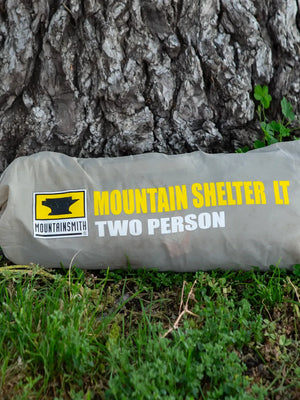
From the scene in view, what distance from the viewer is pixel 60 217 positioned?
8.02 ft

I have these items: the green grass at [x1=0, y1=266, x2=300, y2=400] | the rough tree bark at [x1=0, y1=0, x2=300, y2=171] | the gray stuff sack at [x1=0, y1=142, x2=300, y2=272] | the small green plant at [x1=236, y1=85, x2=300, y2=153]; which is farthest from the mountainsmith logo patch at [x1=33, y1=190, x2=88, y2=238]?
the small green plant at [x1=236, y1=85, x2=300, y2=153]

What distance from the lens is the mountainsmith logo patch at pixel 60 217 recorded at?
2.44 meters

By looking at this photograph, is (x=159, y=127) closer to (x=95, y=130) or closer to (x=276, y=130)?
(x=95, y=130)

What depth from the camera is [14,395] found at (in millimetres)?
1811

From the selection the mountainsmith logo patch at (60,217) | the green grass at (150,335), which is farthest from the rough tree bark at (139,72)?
the green grass at (150,335)

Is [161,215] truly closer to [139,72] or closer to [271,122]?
[139,72]

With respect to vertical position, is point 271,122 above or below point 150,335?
above

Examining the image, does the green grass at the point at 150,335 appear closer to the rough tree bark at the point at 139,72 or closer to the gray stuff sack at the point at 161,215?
the gray stuff sack at the point at 161,215

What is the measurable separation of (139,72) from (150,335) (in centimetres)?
149

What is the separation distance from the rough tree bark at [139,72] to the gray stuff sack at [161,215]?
408mm

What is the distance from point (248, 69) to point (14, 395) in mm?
2112

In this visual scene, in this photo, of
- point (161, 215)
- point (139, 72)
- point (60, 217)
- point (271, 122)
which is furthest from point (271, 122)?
point (60, 217)

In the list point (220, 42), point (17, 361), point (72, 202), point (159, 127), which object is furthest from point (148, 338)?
point (220, 42)

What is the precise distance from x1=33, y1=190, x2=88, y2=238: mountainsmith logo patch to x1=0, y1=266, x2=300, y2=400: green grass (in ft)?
0.67
